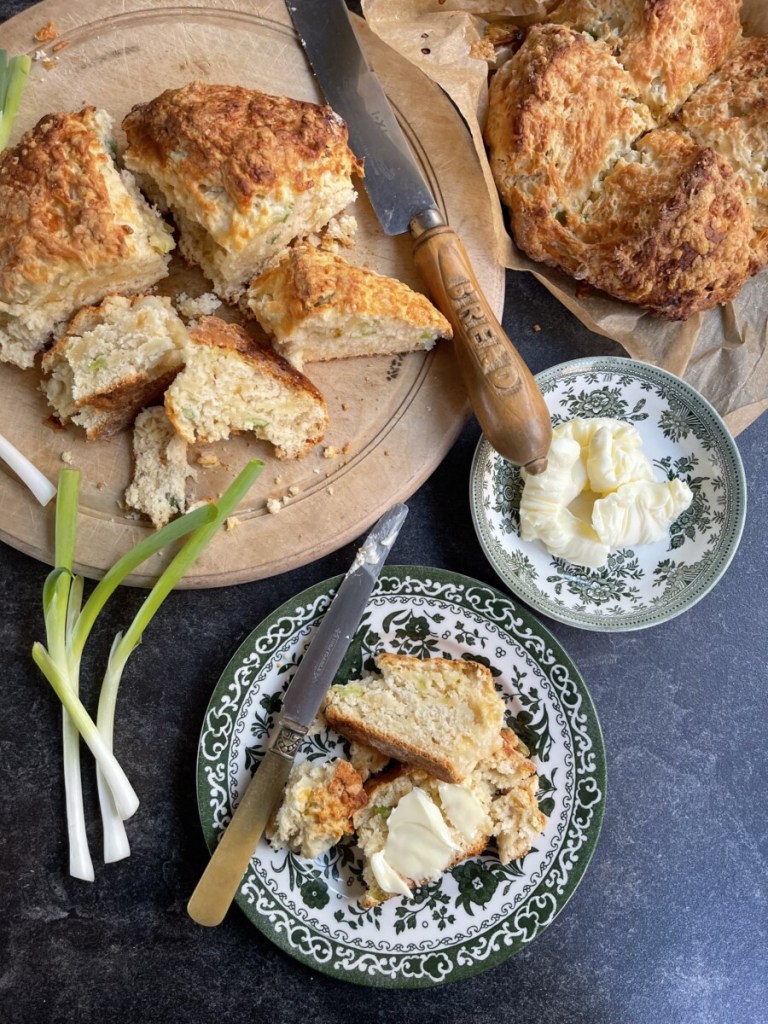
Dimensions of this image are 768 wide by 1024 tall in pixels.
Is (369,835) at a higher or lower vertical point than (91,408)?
lower

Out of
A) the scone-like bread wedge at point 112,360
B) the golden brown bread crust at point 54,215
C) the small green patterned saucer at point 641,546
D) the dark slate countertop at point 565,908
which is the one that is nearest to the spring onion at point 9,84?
the golden brown bread crust at point 54,215

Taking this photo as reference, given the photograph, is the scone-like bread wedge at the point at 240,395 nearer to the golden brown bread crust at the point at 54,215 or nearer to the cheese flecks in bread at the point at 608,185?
the golden brown bread crust at the point at 54,215

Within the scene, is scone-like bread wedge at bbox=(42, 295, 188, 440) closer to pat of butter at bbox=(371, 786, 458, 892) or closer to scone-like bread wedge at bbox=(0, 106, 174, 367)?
scone-like bread wedge at bbox=(0, 106, 174, 367)

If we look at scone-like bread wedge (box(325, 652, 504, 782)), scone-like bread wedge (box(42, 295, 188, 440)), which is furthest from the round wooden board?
scone-like bread wedge (box(325, 652, 504, 782))

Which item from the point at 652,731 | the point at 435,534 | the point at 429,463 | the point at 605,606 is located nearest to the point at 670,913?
the point at 652,731

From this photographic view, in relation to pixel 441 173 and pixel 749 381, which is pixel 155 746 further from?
pixel 749 381

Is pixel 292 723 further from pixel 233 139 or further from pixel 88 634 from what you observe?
pixel 233 139
